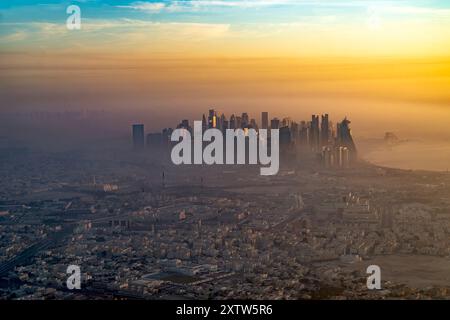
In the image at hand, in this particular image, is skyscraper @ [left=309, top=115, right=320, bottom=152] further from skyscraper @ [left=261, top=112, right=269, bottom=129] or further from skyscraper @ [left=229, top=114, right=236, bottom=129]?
skyscraper @ [left=229, top=114, right=236, bottom=129]

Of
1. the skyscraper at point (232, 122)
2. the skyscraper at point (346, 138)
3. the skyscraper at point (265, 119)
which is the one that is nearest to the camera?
the skyscraper at point (232, 122)

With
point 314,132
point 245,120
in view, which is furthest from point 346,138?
point 245,120

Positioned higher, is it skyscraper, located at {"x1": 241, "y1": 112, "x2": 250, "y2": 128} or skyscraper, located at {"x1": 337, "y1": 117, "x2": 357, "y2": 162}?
skyscraper, located at {"x1": 241, "y1": 112, "x2": 250, "y2": 128}

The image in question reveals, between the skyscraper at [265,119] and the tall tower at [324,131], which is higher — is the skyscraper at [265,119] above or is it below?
above

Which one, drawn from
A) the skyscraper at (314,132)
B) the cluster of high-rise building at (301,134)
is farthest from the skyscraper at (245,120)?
the skyscraper at (314,132)

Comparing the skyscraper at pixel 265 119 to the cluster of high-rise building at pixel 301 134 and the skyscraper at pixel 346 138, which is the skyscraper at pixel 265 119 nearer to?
the cluster of high-rise building at pixel 301 134

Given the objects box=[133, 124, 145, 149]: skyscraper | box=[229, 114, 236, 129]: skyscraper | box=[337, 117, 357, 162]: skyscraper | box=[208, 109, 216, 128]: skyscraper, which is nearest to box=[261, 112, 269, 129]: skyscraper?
box=[229, 114, 236, 129]: skyscraper

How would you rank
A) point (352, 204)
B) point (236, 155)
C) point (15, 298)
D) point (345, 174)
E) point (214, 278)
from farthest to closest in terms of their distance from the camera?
point (345, 174) < point (236, 155) < point (352, 204) < point (214, 278) < point (15, 298)
